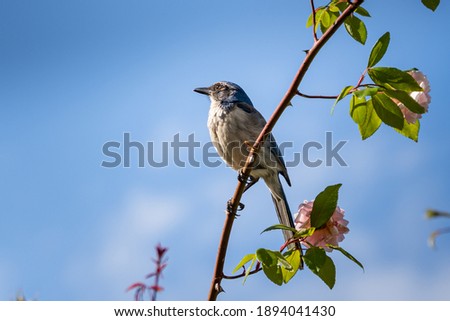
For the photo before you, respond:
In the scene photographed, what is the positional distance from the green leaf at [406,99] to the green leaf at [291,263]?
85cm

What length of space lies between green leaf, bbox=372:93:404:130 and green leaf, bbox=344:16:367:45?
54 centimetres

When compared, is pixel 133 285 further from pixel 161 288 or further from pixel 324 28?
pixel 324 28

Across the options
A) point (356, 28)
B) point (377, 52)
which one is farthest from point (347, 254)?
point (356, 28)

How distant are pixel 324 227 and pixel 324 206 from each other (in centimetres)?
15

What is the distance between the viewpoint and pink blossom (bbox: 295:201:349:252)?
253 centimetres

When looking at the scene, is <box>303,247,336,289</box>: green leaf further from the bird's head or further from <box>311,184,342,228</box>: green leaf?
the bird's head

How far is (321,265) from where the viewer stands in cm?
235

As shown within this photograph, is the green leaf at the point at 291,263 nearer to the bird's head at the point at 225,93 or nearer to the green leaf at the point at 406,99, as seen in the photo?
the green leaf at the point at 406,99

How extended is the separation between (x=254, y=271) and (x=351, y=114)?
0.84 meters

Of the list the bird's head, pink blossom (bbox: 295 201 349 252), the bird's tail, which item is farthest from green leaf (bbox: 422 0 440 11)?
the bird's head

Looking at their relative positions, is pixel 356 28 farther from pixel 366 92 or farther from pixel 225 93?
pixel 225 93

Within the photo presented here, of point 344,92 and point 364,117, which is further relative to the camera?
point 364,117

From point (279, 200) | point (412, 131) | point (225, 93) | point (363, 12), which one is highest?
point (225, 93)

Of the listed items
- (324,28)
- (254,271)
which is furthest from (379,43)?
(254,271)
